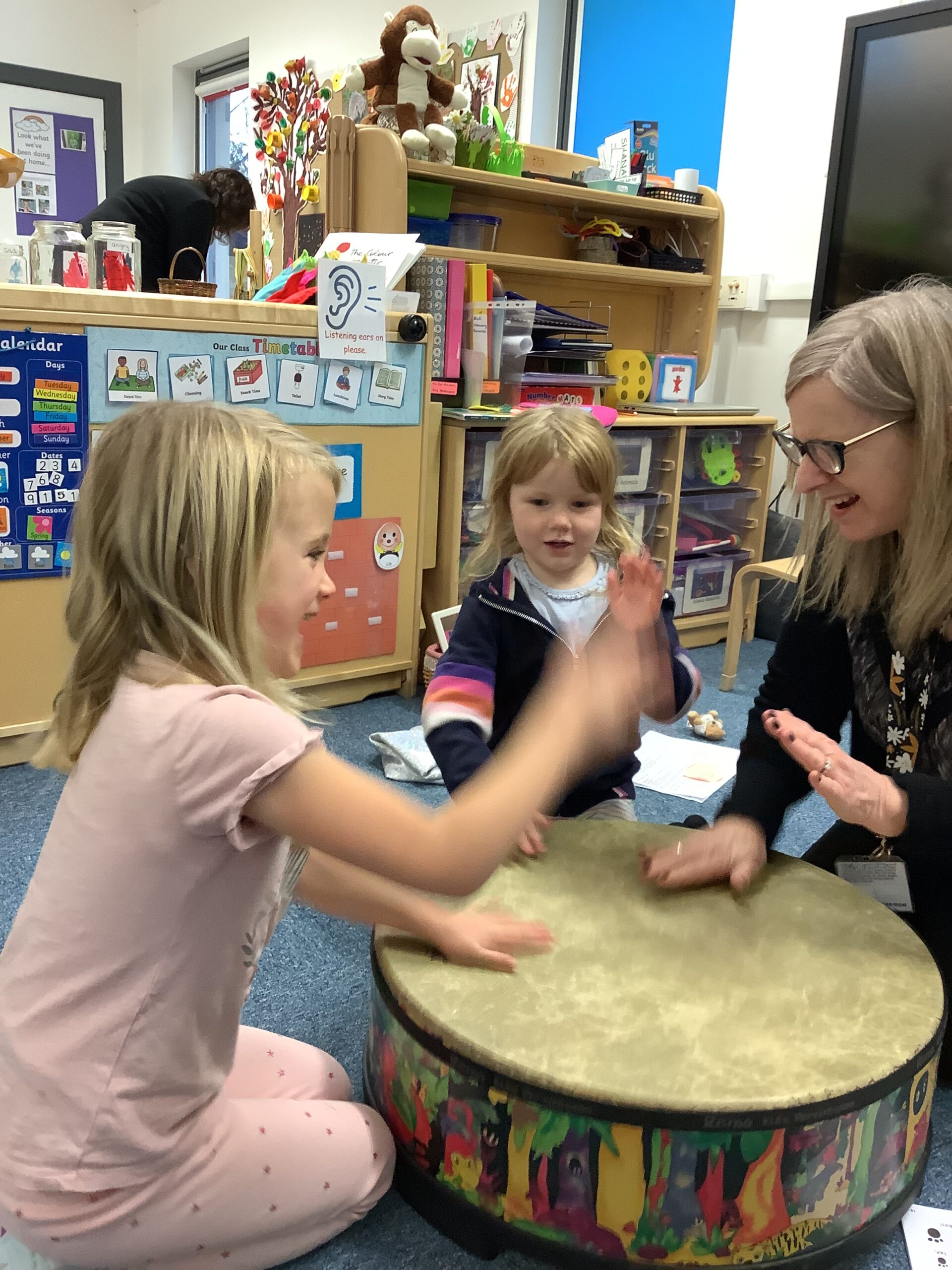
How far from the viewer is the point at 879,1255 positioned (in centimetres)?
97

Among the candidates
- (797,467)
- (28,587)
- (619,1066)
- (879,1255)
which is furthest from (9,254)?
(879,1255)

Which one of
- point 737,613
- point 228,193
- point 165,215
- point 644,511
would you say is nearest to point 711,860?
point 737,613

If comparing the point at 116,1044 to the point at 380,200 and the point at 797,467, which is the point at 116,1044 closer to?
the point at 797,467

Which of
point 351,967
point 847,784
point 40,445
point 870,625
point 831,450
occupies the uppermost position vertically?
point 831,450

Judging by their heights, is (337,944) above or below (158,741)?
below

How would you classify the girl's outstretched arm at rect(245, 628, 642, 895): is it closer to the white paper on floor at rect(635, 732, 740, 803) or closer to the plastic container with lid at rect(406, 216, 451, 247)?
the white paper on floor at rect(635, 732, 740, 803)

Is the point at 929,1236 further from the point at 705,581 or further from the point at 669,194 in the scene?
the point at 669,194

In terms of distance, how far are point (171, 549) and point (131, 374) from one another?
51.2 inches

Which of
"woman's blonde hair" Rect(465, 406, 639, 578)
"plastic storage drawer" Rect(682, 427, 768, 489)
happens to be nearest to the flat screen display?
"plastic storage drawer" Rect(682, 427, 768, 489)

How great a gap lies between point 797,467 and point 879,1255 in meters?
0.79

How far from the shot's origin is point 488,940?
0.99m

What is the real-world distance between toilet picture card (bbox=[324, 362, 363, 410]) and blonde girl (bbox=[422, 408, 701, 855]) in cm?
80

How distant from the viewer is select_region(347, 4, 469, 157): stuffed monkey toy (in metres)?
2.46

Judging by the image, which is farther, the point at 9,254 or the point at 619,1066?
the point at 9,254
